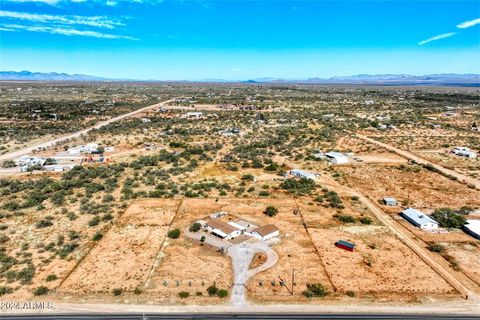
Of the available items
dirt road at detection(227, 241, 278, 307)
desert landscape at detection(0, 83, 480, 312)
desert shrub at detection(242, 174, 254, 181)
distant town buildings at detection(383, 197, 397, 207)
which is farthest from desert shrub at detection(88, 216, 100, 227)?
distant town buildings at detection(383, 197, 397, 207)

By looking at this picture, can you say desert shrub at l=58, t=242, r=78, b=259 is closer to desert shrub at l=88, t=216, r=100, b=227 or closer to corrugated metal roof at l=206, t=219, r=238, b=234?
desert shrub at l=88, t=216, r=100, b=227

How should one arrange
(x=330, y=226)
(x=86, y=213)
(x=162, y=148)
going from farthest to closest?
(x=162, y=148) → (x=86, y=213) → (x=330, y=226)

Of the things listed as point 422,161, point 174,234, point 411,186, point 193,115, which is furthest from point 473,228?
point 193,115

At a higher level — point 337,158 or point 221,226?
A: point 337,158

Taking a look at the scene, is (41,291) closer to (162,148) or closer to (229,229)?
(229,229)

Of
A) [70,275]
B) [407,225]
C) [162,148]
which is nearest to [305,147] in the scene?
[162,148]

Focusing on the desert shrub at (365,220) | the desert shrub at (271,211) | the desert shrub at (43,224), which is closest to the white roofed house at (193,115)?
the desert shrub at (271,211)

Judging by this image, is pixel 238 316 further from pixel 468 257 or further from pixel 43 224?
pixel 43 224
